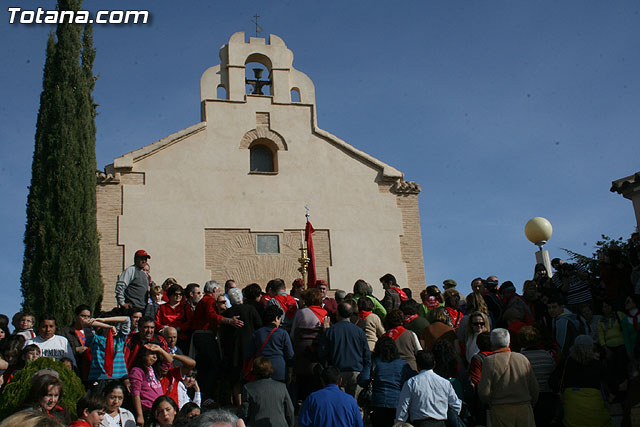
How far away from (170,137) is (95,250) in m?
4.38

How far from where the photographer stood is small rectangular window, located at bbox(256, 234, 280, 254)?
17.0 meters

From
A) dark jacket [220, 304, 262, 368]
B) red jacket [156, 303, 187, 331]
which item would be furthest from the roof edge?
dark jacket [220, 304, 262, 368]

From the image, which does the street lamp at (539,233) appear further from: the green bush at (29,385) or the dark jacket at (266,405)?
the green bush at (29,385)

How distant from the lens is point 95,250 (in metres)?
14.0

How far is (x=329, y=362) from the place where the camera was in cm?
760

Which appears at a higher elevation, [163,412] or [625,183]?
[625,183]

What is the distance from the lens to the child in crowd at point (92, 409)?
5872mm

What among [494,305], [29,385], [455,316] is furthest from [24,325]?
[494,305]

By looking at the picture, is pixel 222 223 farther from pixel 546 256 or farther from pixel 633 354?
pixel 633 354

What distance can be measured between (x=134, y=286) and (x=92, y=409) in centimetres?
410

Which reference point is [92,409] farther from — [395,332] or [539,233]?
[539,233]

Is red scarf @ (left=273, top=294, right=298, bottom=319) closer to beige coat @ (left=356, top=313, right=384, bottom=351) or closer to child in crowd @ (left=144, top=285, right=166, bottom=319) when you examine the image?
beige coat @ (left=356, top=313, right=384, bottom=351)

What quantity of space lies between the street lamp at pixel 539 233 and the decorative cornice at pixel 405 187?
4.63 m

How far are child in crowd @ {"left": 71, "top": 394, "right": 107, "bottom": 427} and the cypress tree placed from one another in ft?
22.5
